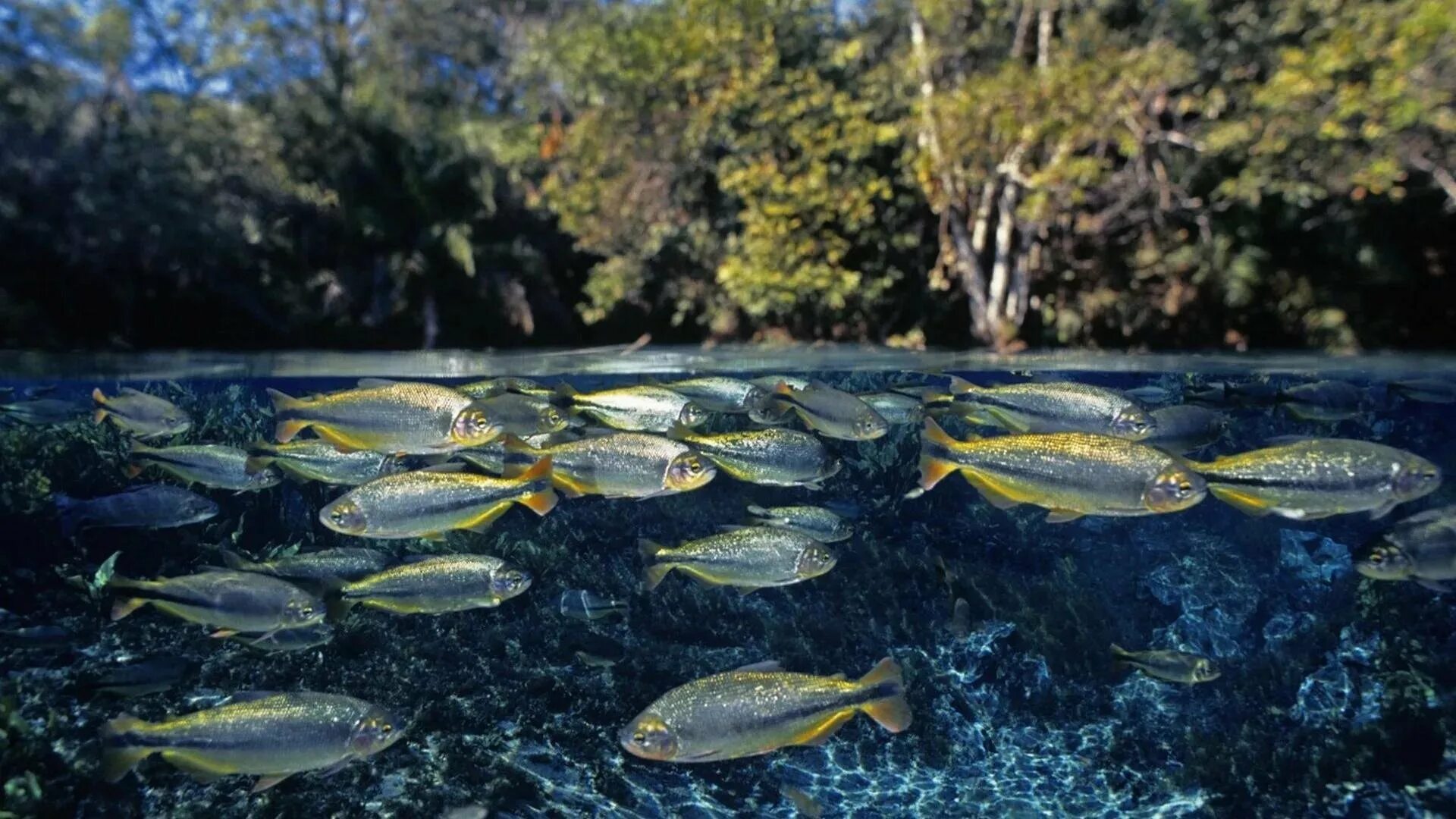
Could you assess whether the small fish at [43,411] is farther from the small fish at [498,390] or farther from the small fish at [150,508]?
the small fish at [498,390]

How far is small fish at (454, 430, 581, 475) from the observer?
611cm

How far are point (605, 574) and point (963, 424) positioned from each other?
3.51 metres

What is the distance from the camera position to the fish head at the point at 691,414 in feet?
20.9

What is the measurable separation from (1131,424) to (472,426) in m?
3.85

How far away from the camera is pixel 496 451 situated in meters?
6.53

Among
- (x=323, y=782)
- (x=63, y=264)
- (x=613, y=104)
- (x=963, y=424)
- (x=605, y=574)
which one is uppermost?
(x=613, y=104)

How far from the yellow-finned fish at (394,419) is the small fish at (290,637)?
42.5 inches

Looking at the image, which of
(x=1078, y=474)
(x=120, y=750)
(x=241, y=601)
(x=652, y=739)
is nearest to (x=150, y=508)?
(x=241, y=601)

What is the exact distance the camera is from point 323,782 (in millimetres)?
6887

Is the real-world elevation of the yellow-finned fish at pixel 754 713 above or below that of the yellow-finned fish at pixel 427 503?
below

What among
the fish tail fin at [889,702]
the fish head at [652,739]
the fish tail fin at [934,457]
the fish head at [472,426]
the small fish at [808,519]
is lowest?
the fish head at [652,739]

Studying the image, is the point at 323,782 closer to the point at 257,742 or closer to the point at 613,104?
the point at 257,742

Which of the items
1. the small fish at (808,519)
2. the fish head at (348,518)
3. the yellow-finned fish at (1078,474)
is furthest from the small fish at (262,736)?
the yellow-finned fish at (1078,474)

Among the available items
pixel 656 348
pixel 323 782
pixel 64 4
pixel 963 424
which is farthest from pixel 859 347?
pixel 64 4
